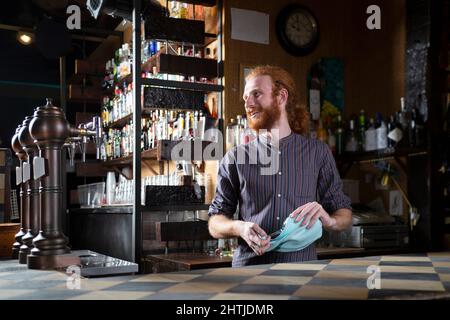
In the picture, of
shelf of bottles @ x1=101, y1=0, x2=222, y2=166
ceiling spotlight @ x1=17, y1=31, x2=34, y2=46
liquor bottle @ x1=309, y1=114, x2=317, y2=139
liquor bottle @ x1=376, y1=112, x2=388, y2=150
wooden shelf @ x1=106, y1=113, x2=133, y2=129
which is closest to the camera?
shelf of bottles @ x1=101, y1=0, x2=222, y2=166

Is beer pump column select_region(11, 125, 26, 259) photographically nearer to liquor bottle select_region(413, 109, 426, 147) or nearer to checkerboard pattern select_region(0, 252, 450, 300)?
checkerboard pattern select_region(0, 252, 450, 300)

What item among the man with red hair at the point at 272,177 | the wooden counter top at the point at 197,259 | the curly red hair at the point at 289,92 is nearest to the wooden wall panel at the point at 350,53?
the wooden counter top at the point at 197,259

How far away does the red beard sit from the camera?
223cm

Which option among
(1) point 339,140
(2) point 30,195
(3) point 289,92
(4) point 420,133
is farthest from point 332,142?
(2) point 30,195

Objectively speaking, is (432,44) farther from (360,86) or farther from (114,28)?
(114,28)

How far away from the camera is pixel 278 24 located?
443 cm

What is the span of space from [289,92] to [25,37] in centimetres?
557

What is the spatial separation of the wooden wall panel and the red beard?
6.23 feet

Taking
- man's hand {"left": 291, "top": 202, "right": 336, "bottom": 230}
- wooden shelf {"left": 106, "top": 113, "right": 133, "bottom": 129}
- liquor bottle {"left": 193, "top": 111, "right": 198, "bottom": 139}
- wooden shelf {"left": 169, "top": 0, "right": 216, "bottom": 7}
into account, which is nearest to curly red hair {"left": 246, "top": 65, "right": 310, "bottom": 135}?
man's hand {"left": 291, "top": 202, "right": 336, "bottom": 230}

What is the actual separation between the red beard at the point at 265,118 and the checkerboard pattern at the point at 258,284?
0.90 m

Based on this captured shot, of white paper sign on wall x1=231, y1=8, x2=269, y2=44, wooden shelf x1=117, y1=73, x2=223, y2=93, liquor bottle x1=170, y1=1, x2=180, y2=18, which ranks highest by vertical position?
liquor bottle x1=170, y1=1, x2=180, y2=18

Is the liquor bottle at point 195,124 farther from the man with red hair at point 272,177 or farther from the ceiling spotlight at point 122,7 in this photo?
the man with red hair at point 272,177
